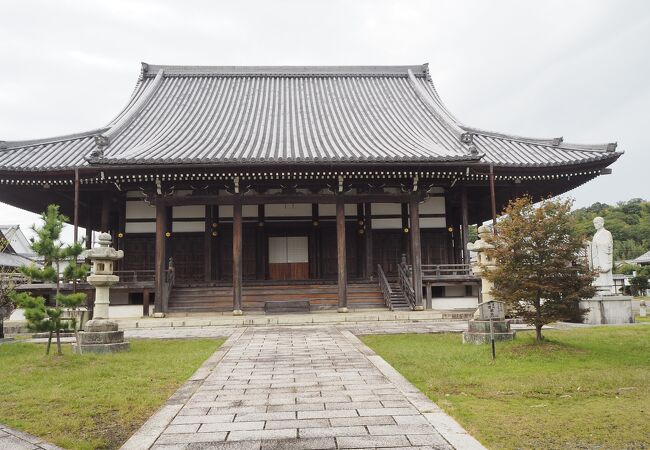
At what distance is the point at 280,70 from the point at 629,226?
60880 mm

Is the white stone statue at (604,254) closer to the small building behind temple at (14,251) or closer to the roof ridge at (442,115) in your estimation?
the roof ridge at (442,115)

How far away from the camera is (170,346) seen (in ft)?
Answer: 33.6

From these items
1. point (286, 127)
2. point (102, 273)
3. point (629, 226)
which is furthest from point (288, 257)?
point (629, 226)

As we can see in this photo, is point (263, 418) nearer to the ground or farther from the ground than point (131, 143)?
nearer to the ground

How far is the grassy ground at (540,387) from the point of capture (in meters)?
4.23

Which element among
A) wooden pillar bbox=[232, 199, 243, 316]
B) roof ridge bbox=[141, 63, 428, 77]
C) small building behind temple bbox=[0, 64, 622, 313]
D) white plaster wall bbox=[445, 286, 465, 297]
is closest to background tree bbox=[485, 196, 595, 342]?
small building behind temple bbox=[0, 64, 622, 313]

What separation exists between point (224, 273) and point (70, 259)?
10541 millimetres

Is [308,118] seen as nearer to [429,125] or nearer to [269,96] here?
[269,96]

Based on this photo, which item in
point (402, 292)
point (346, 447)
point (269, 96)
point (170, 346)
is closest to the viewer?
point (346, 447)

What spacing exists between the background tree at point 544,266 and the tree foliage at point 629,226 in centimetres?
5231

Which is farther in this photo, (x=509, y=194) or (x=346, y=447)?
(x=509, y=194)

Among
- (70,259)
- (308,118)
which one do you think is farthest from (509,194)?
(70,259)

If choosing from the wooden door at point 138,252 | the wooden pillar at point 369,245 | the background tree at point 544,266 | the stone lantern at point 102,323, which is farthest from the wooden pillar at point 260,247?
Result: the background tree at point 544,266

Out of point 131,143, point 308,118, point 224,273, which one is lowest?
point 224,273
